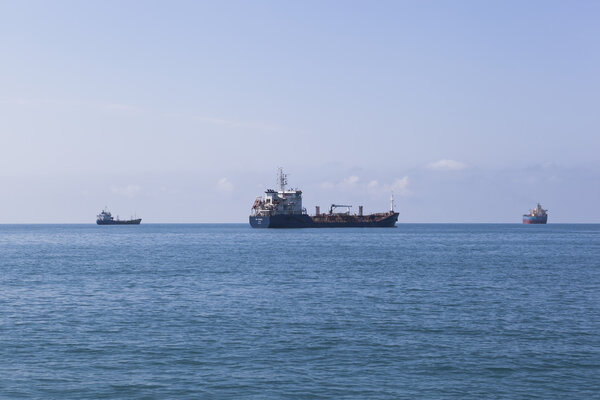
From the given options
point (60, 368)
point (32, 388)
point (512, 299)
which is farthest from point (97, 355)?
point (512, 299)

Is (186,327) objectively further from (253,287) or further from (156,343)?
(253,287)

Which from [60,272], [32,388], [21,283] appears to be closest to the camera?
[32,388]

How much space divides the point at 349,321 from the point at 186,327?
9170 mm

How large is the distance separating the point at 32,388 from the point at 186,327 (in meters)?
10.9

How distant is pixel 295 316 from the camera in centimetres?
3434

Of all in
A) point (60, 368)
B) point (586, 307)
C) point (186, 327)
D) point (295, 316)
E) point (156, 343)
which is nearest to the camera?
point (60, 368)

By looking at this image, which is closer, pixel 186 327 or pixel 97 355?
pixel 97 355

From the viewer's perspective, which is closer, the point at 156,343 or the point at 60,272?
the point at 156,343

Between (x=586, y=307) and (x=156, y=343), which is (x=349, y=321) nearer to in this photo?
(x=156, y=343)

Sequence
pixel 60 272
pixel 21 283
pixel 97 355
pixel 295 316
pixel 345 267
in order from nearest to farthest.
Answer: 1. pixel 97 355
2. pixel 295 316
3. pixel 21 283
4. pixel 60 272
5. pixel 345 267

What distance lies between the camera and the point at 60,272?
62906mm

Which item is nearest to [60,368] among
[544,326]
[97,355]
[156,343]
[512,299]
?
[97,355]

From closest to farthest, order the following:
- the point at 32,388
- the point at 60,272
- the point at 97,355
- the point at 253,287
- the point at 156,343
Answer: the point at 32,388, the point at 97,355, the point at 156,343, the point at 253,287, the point at 60,272

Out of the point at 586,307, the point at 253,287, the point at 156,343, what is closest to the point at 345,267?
the point at 253,287
